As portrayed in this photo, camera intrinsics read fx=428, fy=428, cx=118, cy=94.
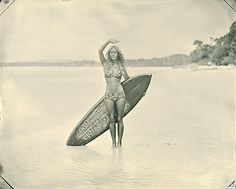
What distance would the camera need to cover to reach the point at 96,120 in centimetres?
113

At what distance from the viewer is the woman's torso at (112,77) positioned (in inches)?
44.2

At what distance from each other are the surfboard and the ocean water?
1cm

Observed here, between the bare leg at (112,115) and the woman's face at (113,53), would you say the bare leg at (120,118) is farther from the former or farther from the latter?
the woman's face at (113,53)

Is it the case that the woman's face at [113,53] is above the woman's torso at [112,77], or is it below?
above

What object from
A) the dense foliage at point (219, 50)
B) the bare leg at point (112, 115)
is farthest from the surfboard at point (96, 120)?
the dense foliage at point (219, 50)

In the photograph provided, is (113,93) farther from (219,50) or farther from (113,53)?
(219,50)

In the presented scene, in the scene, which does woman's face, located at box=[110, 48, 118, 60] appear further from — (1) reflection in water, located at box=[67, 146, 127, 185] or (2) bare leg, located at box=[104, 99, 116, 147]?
(1) reflection in water, located at box=[67, 146, 127, 185]

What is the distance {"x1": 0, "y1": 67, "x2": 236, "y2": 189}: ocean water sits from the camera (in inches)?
43.9

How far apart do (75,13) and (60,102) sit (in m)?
0.24

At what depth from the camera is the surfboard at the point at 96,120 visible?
3.69 ft

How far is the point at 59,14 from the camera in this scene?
1130mm

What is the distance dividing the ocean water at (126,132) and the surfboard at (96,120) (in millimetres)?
13

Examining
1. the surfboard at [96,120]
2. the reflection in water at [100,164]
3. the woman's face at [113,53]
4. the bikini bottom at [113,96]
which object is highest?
the woman's face at [113,53]

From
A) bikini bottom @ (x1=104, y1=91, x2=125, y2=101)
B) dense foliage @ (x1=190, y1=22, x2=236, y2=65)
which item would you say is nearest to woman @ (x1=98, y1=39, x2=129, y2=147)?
bikini bottom @ (x1=104, y1=91, x2=125, y2=101)
